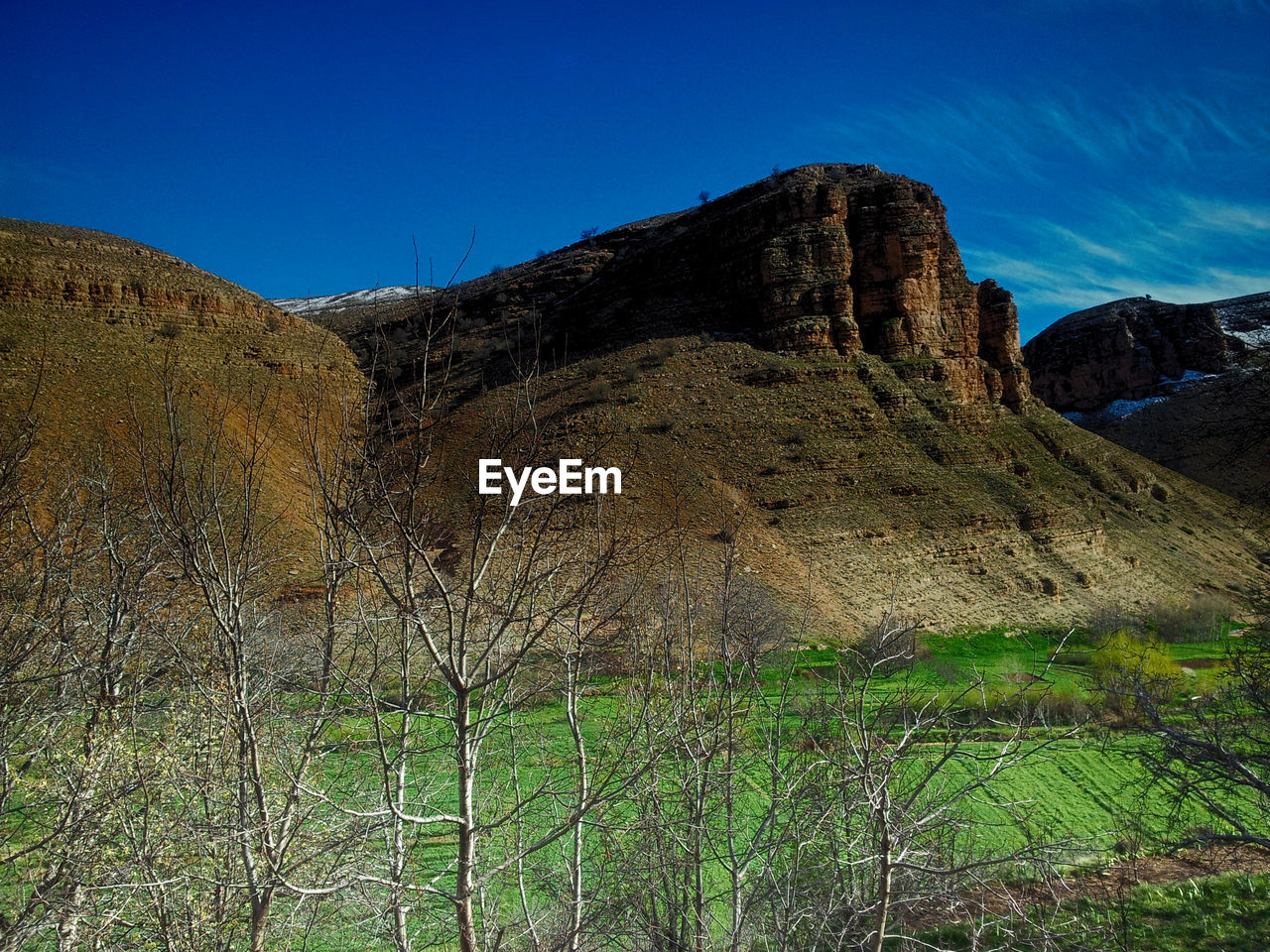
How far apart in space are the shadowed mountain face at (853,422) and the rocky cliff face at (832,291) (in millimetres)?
135

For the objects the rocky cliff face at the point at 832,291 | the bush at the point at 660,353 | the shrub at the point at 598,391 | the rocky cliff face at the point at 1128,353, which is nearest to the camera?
the shrub at the point at 598,391

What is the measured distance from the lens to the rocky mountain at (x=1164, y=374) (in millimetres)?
74438

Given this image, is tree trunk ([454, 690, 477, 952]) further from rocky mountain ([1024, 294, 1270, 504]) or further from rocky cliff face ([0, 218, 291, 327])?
rocky mountain ([1024, 294, 1270, 504])

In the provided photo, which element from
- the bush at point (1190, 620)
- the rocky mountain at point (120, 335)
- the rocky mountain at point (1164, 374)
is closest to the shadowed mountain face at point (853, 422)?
the bush at point (1190, 620)

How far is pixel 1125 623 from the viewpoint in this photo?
104 feet

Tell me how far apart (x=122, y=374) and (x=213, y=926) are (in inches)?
1353

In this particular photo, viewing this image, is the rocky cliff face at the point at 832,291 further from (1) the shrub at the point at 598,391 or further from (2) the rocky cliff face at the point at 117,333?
(2) the rocky cliff face at the point at 117,333

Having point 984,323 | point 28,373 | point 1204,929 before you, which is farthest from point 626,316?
point 1204,929

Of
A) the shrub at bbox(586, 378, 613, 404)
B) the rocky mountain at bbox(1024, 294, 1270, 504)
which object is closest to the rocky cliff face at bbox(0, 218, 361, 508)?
the shrub at bbox(586, 378, 613, 404)

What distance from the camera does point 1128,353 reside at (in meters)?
93.3

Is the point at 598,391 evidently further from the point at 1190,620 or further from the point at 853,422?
the point at 1190,620

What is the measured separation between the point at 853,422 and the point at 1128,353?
72.4 meters

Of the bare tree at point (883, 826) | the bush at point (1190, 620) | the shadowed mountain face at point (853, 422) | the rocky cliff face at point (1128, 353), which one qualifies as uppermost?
the rocky cliff face at point (1128, 353)

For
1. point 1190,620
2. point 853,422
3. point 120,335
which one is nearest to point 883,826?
point 1190,620
